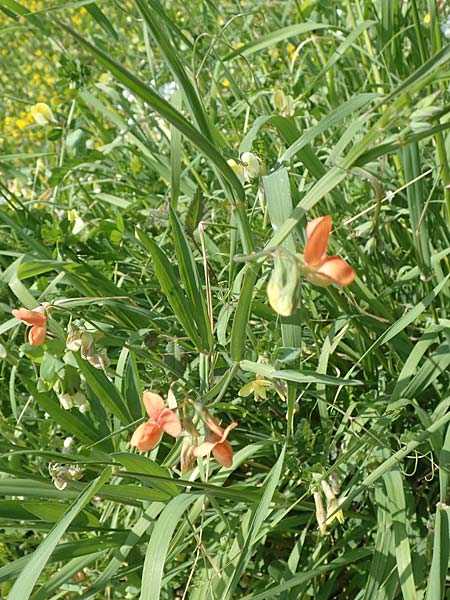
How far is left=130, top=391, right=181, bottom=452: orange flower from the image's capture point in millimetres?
820

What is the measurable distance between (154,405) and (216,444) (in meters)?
0.08

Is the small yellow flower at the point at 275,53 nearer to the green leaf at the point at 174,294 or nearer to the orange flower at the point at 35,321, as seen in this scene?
the green leaf at the point at 174,294

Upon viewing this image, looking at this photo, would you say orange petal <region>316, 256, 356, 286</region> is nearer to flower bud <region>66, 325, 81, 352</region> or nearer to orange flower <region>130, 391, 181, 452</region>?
orange flower <region>130, 391, 181, 452</region>

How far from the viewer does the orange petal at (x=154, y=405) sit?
2.72 ft

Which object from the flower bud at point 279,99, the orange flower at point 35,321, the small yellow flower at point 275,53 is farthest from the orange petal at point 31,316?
the small yellow flower at point 275,53

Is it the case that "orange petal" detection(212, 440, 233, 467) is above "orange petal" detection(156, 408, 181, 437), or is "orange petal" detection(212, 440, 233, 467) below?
below

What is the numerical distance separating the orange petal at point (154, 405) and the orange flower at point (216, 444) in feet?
0.17

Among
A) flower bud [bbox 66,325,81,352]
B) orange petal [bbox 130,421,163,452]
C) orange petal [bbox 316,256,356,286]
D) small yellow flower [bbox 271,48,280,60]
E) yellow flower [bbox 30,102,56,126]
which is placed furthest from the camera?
small yellow flower [bbox 271,48,280,60]

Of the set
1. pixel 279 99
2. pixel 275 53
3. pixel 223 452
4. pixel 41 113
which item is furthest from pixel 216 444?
pixel 275 53

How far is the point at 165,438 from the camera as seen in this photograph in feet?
4.69

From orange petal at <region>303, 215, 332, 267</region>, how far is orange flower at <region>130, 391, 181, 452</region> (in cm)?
25

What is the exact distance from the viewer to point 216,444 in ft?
2.73

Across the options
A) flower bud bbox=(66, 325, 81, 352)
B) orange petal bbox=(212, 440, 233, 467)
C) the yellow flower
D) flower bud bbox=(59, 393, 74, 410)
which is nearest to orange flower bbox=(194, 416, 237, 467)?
orange petal bbox=(212, 440, 233, 467)

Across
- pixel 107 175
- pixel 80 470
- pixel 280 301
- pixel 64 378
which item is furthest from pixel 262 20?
pixel 280 301
